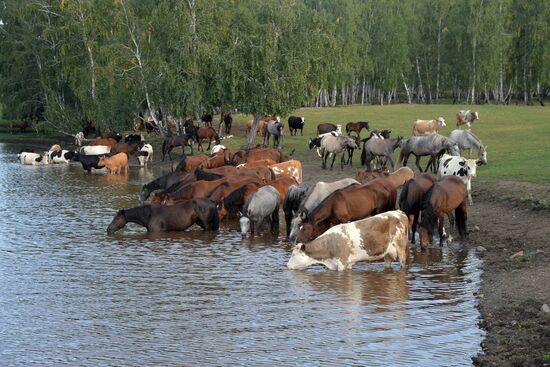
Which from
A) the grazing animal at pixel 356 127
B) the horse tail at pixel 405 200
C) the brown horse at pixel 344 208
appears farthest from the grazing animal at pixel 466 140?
the grazing animal at pixel 356 127

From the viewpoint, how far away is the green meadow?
25.3 m

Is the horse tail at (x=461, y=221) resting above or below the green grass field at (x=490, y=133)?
below

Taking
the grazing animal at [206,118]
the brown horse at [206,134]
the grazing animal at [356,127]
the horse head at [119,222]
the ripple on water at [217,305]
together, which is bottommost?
the ripple on water at [217,305]

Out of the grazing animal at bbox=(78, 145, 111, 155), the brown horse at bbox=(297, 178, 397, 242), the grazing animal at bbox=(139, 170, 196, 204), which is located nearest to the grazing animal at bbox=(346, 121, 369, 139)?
the grazing animal at bbox=(78, 145, 111, 155)

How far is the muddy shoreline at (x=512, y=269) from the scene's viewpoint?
32.0ft

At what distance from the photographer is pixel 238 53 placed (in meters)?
40.8

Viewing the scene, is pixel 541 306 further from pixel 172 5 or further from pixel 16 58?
pixel 16 58

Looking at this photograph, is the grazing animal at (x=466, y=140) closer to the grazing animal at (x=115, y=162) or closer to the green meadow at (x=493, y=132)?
the green meadow at (x=493, y=132)

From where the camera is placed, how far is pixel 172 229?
19828 mm

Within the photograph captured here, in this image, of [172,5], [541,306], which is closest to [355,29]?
[172,5]

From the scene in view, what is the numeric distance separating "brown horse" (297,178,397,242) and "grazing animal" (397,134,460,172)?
1025 cm

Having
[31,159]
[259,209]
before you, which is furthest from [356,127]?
[259,209]

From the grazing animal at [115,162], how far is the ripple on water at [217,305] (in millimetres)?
16993

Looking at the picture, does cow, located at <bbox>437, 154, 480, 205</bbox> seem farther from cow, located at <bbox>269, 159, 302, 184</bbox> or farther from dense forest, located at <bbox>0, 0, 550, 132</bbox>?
dense forest, located at <bbox>0, 0, 550, 132</bbox>
